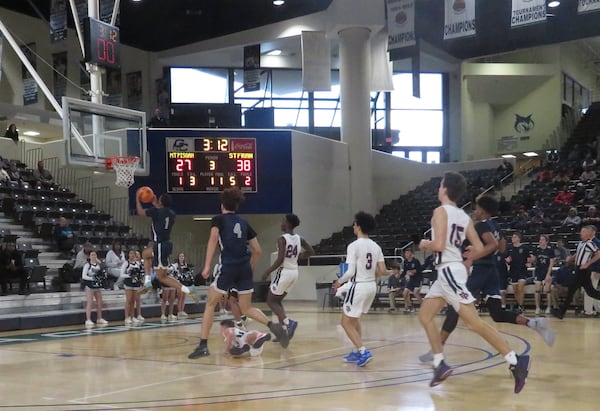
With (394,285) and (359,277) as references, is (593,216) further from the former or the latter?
(359,277)

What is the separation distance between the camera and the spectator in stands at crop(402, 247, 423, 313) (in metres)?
16.4

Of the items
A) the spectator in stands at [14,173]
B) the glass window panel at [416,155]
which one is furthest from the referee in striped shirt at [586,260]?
the glass window panel at [416,155]

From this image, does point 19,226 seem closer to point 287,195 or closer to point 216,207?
point 216,207

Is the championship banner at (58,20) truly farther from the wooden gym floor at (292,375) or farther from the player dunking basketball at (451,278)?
the player dunking basketball at (451,278)

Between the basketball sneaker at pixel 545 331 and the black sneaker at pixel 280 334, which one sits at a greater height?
the basketball sneaker at pixel 545 331

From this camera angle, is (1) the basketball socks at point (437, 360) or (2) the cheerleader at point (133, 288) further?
(2) the cheerleader at point (133, 288)

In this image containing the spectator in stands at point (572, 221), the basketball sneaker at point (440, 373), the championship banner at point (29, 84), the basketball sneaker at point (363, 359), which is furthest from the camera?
the championship banner at point (29, 84)

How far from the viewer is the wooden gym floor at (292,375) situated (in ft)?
18.2

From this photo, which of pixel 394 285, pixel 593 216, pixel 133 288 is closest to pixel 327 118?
pixel 593 216

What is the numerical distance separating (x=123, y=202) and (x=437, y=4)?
44.3 ft

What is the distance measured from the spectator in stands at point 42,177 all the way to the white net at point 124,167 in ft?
28.2

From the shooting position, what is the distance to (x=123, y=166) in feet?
47.4

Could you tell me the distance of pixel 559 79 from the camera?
1281 inches

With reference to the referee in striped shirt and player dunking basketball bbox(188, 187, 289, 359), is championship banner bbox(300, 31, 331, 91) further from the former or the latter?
player dunking basketball bbox(188, 187, 289, 359)
